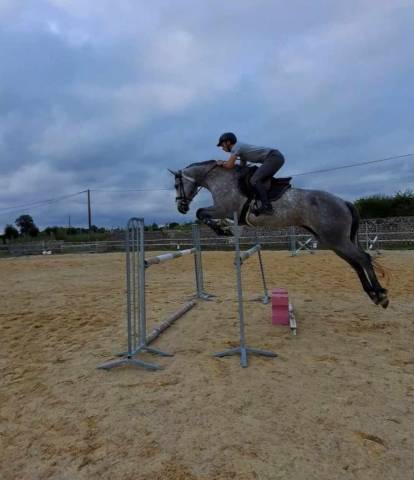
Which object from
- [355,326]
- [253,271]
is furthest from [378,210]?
[355,326]

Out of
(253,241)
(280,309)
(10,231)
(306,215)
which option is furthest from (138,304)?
(10,231)

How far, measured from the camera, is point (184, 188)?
4.65m

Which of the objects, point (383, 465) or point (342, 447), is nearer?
point (383, 465)

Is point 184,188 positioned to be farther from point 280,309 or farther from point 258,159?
point 280,309

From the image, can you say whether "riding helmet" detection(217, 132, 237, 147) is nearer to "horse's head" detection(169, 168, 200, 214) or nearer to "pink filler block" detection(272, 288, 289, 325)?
"horse's head" detection(169, 168, 200, 214)

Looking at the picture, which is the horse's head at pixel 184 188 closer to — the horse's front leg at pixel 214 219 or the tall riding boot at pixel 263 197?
the horse's front leg at pixel 214 219

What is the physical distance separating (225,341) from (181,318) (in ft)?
4.32

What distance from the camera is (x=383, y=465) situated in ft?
6.10

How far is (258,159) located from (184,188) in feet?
3.30

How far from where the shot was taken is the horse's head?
462 cm

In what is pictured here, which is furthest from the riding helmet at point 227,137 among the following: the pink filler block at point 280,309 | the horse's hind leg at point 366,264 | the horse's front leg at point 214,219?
the pink filler block at point 280,309

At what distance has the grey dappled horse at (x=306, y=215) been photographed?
13.6 feet

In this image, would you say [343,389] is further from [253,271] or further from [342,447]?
[253,271]

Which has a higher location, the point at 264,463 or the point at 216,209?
the point at 216,209
